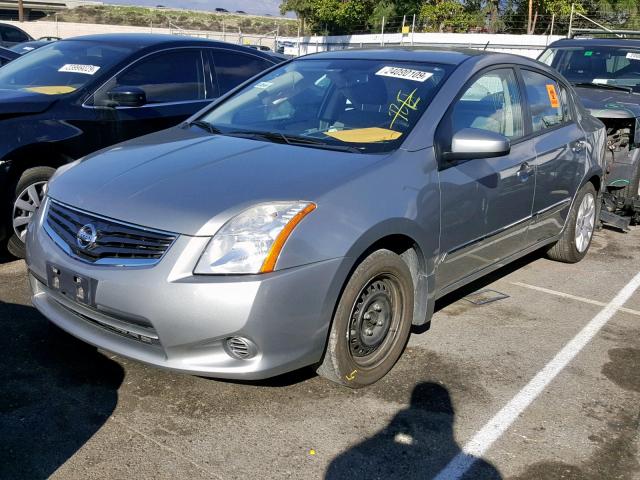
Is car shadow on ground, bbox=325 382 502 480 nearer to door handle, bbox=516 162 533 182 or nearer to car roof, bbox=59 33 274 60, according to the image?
door handle, bbox=516 162 533 182

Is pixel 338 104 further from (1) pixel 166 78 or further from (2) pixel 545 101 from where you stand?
(1) pixel 166 78

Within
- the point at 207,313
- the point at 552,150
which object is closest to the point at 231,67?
the point at 552,150

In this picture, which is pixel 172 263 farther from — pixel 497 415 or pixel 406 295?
pixel 497 415

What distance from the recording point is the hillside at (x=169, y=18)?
63375 mm

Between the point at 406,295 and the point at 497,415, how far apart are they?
2.48 ft

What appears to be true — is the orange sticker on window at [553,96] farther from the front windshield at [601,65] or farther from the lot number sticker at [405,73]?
the front windshield at [601,65]

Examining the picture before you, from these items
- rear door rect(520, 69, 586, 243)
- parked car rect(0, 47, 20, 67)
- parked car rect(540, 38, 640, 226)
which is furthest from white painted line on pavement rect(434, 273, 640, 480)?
parked car rect(0, 47, 20, 67)

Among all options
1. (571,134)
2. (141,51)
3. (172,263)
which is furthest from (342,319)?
(141,51)

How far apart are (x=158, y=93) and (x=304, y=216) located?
340 cm

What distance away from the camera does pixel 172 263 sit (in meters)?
2.94

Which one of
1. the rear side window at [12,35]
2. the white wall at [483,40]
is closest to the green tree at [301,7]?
the white wall at [483,40]

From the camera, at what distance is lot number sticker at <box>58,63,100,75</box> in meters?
5.69

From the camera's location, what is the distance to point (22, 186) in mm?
5051

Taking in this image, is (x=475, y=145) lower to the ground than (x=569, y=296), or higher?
higher
